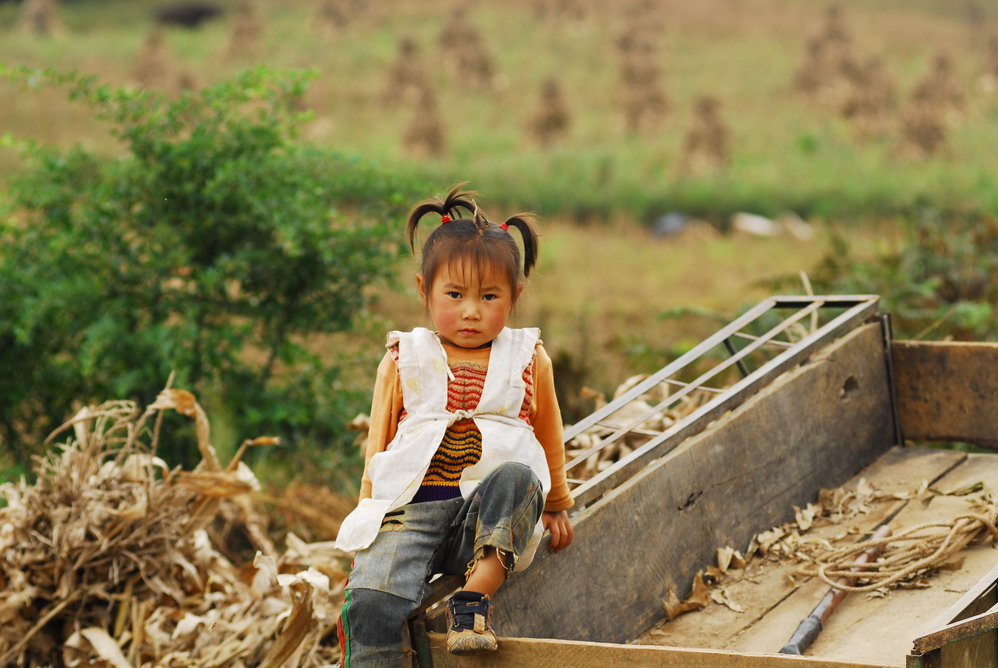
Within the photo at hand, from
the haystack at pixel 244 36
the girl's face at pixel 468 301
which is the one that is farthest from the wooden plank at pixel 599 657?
the haystack at pixel 244 36

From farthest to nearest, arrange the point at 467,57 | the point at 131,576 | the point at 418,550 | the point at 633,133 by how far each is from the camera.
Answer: the point at 467,57, the point at 633,133, the point at 131,576, the point at 418,550

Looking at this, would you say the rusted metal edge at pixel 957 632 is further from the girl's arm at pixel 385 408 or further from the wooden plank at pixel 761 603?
the girl's arm at pixel 385 408

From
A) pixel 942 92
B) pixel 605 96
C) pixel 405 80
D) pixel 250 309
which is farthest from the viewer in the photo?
pixel 605 96

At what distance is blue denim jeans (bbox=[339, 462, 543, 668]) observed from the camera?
259cm

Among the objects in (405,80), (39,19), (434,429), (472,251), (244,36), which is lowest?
(434,429)

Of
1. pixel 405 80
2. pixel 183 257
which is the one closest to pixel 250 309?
pixel 183 257

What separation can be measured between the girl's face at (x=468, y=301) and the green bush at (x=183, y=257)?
2.79 meters

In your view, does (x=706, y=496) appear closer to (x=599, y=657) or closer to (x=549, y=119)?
(x=599, y=657)

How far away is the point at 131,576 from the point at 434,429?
1.95 m

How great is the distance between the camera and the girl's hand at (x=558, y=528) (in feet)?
9.81

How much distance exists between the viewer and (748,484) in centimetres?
393

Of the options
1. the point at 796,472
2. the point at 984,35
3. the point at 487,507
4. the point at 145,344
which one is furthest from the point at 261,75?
the point at 984,35

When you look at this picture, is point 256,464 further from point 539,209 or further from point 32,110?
point 32,110

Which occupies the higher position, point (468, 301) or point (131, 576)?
point (468, 301)
